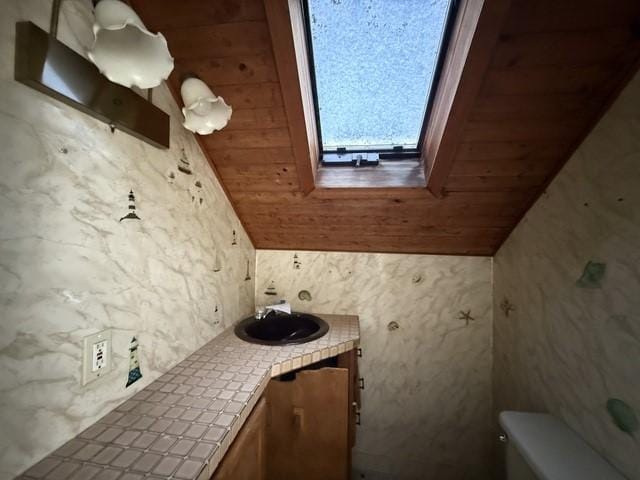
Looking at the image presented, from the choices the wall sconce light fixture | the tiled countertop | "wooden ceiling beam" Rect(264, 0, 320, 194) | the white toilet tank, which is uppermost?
"wooden ceiling beam" Rect(264, 0, 320, 194)

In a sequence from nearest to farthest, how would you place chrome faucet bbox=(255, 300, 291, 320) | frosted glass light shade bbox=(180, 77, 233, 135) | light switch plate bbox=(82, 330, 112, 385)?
light switch plate bbox=(82, 330, 112, 385) → frosted glass light shade bbox=(180, 77, 233, 135) → chrome faucet bbox=(255, 300, 291, 320)

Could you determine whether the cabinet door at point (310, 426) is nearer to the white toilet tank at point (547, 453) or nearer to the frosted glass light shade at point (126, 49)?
the white toilet tank at point (547, 453)

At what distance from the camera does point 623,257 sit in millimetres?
815

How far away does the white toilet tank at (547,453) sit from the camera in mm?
830

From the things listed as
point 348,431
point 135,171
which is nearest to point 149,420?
point 135,171

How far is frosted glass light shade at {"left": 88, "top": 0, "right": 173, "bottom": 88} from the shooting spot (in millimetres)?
606

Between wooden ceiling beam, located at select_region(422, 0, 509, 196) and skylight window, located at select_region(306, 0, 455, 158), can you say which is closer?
wooden ceiling beam, located at select_region(422, 0, 509, 196)

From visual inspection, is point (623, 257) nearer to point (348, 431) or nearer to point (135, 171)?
point (348, 431)

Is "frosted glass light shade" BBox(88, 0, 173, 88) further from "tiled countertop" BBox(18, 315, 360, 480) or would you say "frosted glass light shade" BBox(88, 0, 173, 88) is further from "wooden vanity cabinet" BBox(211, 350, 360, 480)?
"wooden vanity cabinet" BBox(211, 350, 360, 480)

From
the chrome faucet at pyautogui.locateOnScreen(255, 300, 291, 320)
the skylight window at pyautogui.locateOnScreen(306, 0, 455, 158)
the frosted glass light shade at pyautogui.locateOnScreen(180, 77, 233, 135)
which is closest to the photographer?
the frosted glass light shade at pyautogui.locateOnScreen(180, 77, 233, 135)

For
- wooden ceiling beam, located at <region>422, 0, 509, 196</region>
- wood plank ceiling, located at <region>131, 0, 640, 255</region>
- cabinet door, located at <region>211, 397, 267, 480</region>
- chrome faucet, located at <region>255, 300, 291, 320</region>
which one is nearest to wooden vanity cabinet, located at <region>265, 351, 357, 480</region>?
Answer: cabinet door, located at <region>211, 397, 267, 480</region>

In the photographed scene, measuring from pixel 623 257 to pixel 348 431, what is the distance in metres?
1.26

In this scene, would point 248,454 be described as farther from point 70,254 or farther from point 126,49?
point 126,49

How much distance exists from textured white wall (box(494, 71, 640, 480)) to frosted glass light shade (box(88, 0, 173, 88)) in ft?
4.32
